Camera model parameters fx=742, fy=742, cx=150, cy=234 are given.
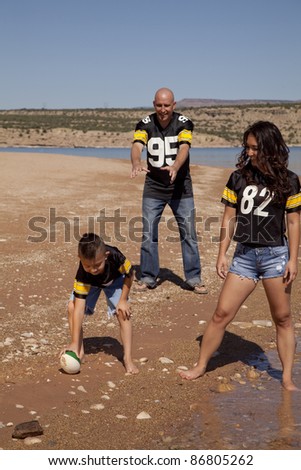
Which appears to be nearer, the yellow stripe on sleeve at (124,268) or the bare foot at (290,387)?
the bare foot at (290,387)

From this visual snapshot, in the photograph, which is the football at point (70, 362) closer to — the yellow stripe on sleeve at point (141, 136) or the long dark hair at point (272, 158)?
the long dark hair at point (272, 158)

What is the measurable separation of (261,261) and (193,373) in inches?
45.8

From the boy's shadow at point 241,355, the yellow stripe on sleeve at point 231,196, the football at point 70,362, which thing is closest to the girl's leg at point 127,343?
the football at point 70,362

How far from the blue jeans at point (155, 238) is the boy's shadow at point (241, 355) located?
1.74m

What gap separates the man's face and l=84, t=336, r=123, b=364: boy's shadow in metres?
2.66

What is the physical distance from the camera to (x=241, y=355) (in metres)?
6.70

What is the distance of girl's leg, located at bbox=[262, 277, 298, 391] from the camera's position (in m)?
5.46

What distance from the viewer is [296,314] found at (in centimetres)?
799

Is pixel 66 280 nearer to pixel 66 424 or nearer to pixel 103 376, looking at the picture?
pixel 103 376

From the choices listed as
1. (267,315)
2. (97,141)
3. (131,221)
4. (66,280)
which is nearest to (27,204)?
(131,221)

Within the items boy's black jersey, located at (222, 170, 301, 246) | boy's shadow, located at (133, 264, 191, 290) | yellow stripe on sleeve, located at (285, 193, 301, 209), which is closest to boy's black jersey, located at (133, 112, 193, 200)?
boy's shadow, located at (133, 264, 191, 290)

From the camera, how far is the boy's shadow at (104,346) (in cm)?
654

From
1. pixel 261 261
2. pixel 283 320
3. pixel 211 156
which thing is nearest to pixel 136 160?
pixel 261 261

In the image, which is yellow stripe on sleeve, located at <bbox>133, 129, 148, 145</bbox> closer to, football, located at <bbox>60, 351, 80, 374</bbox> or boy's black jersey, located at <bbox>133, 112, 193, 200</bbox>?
boy's black jersey, located at <bbox>133, 112, 193, 200</bbox>
